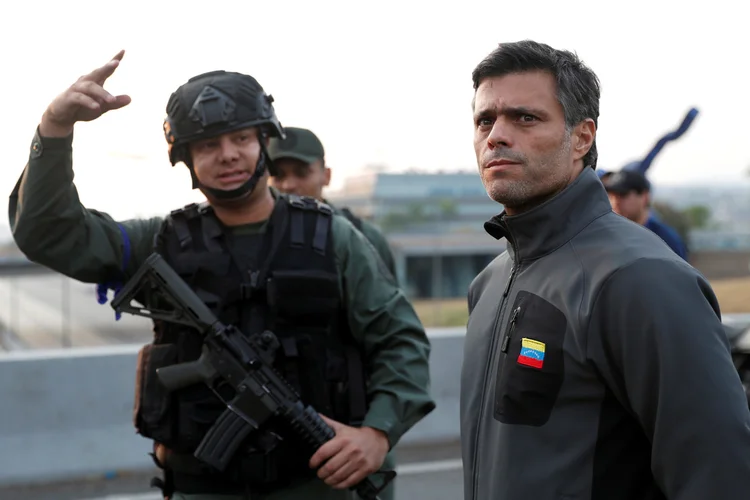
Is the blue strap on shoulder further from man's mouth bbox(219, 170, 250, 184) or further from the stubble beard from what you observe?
the stubble beard

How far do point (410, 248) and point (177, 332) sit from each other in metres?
13.4

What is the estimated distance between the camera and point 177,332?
288 cm

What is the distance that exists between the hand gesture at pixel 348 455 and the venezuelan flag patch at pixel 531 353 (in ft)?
3.61

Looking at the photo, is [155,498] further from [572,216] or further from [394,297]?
[572,216]

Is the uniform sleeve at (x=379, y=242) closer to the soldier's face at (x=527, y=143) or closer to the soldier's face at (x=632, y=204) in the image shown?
the soldier's face at (x=632, y=204)

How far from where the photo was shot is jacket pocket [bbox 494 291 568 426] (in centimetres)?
172

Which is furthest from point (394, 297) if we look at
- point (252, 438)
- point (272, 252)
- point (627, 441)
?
point (627, 441)

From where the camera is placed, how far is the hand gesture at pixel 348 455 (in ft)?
8.96

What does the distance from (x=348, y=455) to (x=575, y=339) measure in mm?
1232

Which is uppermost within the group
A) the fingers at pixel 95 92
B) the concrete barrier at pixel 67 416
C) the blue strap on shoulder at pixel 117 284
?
the fingers at pixel 95 92

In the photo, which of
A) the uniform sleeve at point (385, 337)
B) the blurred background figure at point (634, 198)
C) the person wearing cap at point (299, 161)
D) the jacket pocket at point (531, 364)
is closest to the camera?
the jacket pocket at point (531, 364)

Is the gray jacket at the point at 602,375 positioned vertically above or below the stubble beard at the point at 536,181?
below

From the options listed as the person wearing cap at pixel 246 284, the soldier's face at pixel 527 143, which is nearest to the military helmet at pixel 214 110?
the person wearing cap at pixel 246 284

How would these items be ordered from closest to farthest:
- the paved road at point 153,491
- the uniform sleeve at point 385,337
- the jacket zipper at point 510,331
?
the jacket zipper at point 510,331, the uniform sleeve at point 385,337, the paved road at point 153,491
